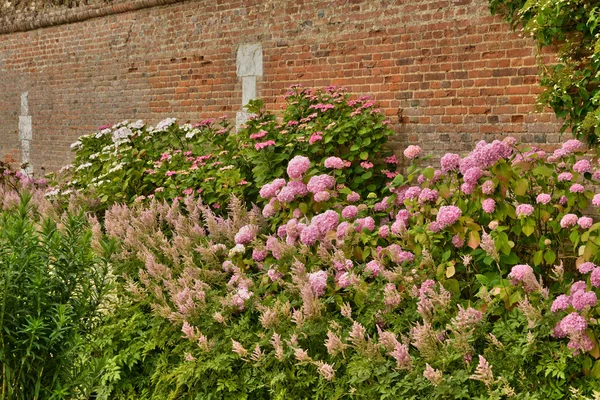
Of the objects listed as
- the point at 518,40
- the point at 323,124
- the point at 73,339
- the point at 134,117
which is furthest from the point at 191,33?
the point at 73,339

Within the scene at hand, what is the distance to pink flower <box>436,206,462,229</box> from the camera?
4.29 m

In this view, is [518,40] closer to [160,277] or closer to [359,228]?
[359,228]

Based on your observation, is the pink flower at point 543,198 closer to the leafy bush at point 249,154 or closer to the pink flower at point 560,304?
the pink flower at point 560,304

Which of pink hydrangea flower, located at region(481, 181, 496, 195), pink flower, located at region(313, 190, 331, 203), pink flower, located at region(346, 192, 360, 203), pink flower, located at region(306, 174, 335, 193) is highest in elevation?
→ pink hydrangea flower, located at region(481, 181, 496, 195)

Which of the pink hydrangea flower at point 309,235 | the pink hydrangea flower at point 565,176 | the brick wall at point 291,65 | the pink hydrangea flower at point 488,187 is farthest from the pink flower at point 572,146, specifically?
the pink hydrangea flower at point 309,235

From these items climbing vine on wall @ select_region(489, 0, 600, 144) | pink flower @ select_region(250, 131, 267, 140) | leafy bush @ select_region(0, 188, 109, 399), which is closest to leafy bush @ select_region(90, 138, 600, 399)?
leafy bush @ select_region(0, 188, 109, 399)

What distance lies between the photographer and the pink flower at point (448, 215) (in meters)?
4.29

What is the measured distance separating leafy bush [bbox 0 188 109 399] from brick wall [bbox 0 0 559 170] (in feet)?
14.5

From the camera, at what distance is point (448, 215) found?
4285 millimetres

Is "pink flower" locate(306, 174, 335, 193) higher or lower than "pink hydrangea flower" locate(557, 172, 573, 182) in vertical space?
→ lower

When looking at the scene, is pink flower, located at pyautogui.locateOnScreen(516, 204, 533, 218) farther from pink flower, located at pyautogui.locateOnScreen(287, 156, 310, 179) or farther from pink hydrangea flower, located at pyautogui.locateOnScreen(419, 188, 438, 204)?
pink flower, located at pyautogui.locateOnScreen(287, 156, 310, 179)

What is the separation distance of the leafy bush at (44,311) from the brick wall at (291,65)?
443 cm

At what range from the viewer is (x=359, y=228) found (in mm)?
4902

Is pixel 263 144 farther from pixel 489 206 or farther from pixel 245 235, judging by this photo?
pixel 489 206
